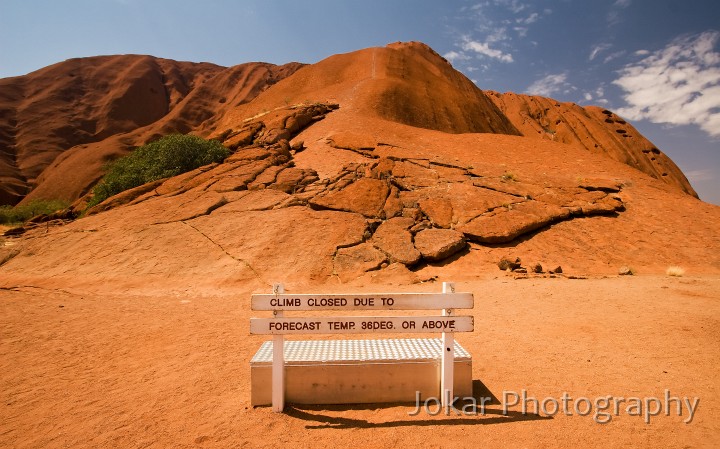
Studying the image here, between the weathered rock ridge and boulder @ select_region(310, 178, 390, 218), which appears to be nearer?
boulder @ select_region(310, 178, 390, 218)

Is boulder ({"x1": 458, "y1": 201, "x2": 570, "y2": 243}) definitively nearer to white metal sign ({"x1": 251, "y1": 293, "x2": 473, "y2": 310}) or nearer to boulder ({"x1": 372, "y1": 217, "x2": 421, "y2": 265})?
boulder ({"x1": 372, "y1": 217, "x2": 421, "y2": 265})

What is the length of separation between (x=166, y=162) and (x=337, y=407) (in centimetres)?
2033

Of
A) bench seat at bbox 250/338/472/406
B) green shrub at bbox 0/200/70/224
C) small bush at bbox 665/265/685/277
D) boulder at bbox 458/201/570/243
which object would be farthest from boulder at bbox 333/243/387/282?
green shrub at bbox 0/200/70/224

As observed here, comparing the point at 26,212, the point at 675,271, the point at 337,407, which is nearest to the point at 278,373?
the point at 337,407

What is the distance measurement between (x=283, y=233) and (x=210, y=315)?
5589mm

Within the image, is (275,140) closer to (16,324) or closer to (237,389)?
(16,324)

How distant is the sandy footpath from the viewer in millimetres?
3531

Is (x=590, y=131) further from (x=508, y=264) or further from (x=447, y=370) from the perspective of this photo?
(x=447, y=370)

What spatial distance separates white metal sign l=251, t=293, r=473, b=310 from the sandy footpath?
1009mm

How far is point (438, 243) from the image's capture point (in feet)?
42.2

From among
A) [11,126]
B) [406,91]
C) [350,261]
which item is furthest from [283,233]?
[11,126]

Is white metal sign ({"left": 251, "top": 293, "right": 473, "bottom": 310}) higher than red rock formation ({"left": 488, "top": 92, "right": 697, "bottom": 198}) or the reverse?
the reverse

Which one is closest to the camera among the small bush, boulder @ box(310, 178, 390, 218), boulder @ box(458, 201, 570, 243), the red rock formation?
the small bush

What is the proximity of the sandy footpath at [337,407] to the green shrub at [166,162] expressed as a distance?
497 inches
